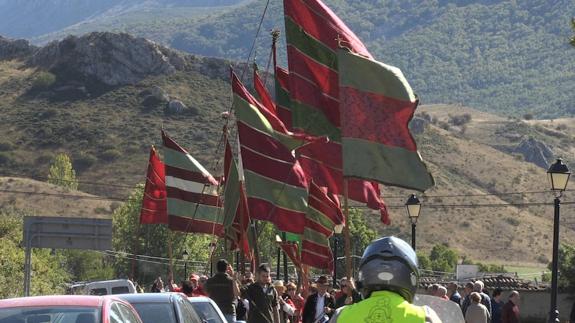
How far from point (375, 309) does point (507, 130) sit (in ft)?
580

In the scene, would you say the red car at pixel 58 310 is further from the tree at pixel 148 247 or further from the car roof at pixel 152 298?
the tree at pixel 148 247

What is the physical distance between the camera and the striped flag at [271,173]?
21859 millimetres

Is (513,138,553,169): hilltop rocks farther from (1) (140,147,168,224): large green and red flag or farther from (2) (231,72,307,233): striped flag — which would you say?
(2) (231,72,307,233): striped flag

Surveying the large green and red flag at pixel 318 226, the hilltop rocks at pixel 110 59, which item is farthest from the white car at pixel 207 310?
the hilltop rocks at pixel 110 59

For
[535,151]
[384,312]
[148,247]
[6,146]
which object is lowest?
[535,151]

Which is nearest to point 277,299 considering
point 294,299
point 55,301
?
point 294,299

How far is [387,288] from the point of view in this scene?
621 centimetres

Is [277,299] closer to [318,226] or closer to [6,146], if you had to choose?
[318,226]

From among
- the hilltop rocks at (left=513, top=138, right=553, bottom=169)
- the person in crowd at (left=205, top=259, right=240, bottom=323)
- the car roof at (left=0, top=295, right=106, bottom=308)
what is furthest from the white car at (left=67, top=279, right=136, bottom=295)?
the hilltop rocks at (left=513, top=138, right=553, bottom=169)

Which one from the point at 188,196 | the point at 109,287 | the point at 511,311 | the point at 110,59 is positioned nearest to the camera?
the point at 511,311

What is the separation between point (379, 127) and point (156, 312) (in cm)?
486

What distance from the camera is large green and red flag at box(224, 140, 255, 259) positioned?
2531cm

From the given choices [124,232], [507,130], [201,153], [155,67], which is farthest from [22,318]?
[507,130]

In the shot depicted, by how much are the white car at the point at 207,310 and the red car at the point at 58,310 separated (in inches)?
185
